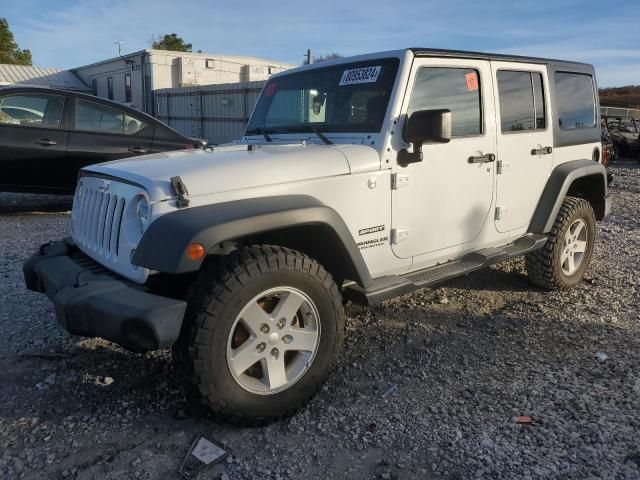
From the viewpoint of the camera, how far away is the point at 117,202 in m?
2.89

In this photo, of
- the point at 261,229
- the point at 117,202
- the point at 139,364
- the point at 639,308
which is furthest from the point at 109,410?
the point at 639,308

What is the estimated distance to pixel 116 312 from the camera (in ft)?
7.90

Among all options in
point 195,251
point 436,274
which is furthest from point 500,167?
point 195,251

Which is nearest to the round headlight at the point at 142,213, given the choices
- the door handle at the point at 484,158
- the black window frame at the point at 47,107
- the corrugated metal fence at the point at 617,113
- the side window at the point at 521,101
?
the door handle at the point at 484,158

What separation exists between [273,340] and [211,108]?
17406 millimetres

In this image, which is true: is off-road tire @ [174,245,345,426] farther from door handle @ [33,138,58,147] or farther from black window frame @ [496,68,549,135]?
door handle @ [33,138,58,147]

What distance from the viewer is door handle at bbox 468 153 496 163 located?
152 inches

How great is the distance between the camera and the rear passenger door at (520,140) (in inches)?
163

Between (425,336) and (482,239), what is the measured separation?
86 centimetres

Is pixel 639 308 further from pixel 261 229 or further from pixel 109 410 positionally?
pixel 109 410

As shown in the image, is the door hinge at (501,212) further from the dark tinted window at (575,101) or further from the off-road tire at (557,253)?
the dark tinted window at (575,101)

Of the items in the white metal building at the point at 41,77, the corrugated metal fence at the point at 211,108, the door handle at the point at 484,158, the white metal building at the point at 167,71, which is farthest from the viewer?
the white metal building at the point at 41,77

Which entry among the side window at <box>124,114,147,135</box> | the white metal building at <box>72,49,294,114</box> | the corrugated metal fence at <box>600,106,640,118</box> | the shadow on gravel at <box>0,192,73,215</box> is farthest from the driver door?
the white metal building at <box>72,49,294,114</box>

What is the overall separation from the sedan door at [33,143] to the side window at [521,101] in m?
5.60
